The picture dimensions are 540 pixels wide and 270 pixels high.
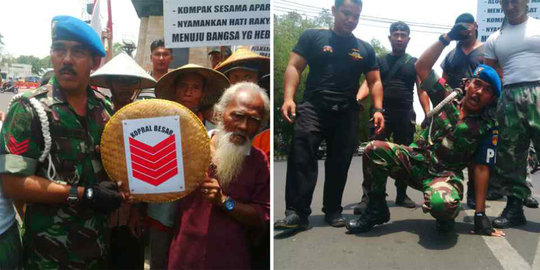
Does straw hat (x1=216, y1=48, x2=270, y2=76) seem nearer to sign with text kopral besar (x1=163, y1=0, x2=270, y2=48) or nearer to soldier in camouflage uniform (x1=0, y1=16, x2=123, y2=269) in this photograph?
sign with text kopral besar (x1=163, y1=0, x2=270, y2=48)

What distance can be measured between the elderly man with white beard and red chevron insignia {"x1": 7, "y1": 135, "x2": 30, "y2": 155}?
0.63 meters

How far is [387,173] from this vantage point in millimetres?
2619

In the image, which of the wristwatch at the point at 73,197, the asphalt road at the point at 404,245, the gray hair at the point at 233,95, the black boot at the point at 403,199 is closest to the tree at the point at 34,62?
the wristwatch at the point at 73,197

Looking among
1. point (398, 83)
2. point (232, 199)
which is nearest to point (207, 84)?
point (232, 199)

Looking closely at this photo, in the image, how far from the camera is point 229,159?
70.1 inches

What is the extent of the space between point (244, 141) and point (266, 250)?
55cm

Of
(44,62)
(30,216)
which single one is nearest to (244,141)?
(30,216)

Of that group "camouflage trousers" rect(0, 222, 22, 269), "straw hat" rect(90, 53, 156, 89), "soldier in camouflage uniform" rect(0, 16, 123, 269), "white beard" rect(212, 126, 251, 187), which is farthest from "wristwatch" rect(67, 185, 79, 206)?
"straw hat" rect(90, 53, 156, 89)

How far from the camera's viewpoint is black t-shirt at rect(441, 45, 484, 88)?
224 centimetres

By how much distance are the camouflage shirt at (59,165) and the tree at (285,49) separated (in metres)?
→ 0.81

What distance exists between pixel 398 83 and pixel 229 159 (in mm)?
1266

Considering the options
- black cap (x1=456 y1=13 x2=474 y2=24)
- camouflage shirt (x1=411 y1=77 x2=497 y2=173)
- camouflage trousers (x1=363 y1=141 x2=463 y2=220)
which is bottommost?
camouflage trousers (x1=363 y1=141 x2=463 y2=220)

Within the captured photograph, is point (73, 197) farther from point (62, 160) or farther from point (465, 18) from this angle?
point (465, 18)

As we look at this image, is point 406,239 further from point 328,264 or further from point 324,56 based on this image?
point 324,56
